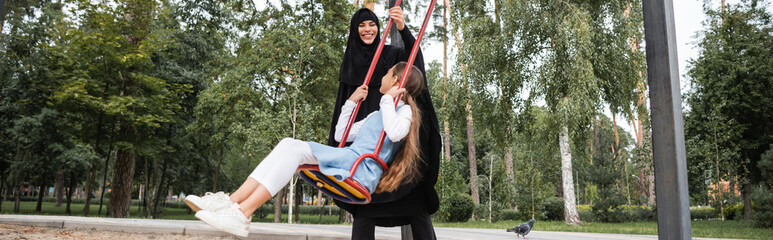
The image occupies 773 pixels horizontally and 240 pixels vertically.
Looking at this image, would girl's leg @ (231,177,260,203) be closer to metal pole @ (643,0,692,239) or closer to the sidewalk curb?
metal pole @ (643,0,692,239)

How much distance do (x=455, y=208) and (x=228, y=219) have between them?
17232mm

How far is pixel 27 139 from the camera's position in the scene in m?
17.3

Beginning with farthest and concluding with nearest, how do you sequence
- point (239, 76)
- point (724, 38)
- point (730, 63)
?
1. point (724, 38)
2. point (730, 63)
3. point (239, 76)

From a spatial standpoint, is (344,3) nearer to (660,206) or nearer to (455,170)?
(455,170)

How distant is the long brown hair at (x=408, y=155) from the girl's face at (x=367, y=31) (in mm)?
586

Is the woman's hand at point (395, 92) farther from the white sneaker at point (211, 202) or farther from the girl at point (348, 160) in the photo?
the white sneaker at point (211, 202)

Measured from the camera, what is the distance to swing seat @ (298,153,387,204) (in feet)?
8.13

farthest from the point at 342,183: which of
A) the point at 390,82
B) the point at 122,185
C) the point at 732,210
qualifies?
the point at 732,210

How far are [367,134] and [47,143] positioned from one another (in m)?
19.8

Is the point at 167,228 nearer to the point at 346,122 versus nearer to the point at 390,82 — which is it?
the point at 346,122

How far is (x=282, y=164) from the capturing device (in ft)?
7.87

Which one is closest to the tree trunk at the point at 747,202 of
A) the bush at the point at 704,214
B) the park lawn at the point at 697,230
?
the park lawn at the point at 697,230

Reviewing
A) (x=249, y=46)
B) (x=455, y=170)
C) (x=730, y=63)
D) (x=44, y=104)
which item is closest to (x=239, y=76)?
(x=249, y=46)

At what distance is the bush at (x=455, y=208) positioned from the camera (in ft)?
61.4
